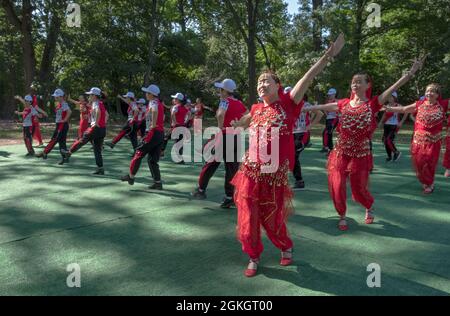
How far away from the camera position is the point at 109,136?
20.2 meters

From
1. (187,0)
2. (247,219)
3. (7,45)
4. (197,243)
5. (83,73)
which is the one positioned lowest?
(197,243)

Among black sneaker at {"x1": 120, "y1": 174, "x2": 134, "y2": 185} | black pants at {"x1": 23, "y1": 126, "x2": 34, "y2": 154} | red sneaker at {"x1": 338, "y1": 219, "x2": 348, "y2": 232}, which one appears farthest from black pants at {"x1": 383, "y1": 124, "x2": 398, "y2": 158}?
black pants at {"x1": 23, "y1": 126, "x2": 34, "y2": 154}

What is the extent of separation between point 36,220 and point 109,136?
14.7m

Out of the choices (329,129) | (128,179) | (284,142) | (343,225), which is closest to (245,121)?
(284,142)

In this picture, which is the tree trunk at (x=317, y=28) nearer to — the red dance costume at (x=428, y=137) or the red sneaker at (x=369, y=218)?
the red dance costume at (x=428, y=137)

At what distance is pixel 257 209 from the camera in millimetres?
4117

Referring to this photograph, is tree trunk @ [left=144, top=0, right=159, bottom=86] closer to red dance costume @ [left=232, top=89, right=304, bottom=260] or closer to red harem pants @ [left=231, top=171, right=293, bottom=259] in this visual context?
red dance costume @ [left=232, top=89, right=304, bottom=260]

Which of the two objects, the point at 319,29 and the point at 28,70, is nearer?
the point at 319,29

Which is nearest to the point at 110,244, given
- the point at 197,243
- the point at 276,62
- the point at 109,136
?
the point at 197,243

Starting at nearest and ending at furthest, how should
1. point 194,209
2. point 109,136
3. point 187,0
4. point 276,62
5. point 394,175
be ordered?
point 194,209, point 394,175, point 109,136, point 187,0, point 276,62

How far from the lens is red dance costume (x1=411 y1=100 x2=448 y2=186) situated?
7577 millimetres

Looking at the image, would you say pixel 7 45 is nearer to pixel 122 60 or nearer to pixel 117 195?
pixel 122 60

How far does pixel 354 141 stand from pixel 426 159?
2722 mm

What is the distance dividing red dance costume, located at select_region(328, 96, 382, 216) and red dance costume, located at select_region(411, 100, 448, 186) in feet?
8.25
